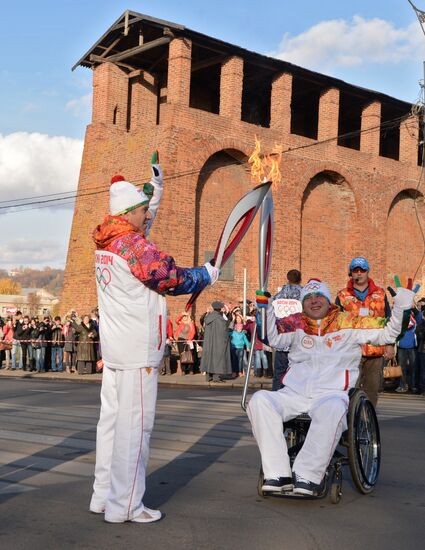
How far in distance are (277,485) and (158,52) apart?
27.3 m

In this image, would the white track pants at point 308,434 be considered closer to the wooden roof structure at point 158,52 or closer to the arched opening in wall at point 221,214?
the arched opening in wall at point 221,214

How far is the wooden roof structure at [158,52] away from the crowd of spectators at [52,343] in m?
10.3

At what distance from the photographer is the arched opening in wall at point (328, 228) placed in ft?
106

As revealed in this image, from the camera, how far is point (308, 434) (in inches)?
225

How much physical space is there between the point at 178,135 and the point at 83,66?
22.0ft

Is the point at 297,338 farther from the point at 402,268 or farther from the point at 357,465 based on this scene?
the point at 402,268

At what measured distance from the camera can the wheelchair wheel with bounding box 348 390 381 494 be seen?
19.3 ft

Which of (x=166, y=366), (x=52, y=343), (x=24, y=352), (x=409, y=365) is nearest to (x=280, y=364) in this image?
(x=409, y=365)

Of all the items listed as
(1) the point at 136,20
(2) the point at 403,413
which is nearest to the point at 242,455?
(2) the point at 403,413

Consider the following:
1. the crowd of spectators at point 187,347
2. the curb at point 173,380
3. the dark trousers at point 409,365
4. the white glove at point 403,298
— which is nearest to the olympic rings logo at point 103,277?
the white glove at point 403,298

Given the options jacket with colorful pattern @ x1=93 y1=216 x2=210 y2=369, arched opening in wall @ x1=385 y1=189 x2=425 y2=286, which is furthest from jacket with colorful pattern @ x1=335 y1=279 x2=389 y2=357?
arched opening in wall @ x1=385 y1=189 x2=425 y2=286

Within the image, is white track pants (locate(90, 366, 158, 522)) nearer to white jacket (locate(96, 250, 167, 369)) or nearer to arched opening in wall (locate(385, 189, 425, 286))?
white jacket (locate(96, 250, 167, 369))

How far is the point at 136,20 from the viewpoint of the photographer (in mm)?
28562

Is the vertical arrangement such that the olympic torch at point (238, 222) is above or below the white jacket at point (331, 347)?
above
